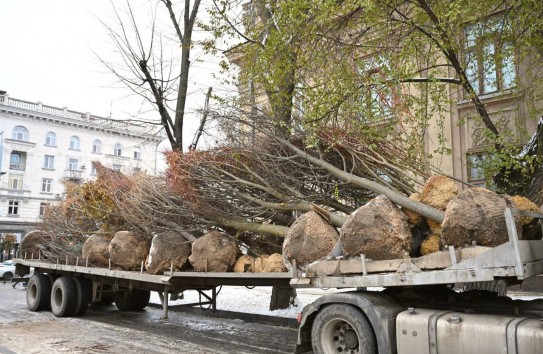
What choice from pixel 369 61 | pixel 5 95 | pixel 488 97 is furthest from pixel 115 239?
pixel 5 95

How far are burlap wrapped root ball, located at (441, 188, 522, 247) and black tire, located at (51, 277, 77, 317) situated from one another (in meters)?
8.85

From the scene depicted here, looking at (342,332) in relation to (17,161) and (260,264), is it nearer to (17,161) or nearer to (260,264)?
(260,264)

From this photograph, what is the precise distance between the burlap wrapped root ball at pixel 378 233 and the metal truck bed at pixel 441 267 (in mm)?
137

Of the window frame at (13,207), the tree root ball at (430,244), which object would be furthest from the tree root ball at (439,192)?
the window frame at (13,207)

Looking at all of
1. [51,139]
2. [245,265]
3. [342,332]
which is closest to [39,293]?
[245,265]

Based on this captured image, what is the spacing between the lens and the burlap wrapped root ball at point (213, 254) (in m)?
7.52

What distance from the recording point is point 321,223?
6.04 m

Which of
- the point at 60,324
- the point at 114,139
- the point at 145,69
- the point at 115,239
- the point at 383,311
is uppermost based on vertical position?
the point at 114,139

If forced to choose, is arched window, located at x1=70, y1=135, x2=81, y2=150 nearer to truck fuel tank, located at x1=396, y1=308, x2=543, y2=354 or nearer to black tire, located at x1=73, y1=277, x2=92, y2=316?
black tire, located at x1=73, y1=277, x2=92, y2=316

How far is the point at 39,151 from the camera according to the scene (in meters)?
54.1

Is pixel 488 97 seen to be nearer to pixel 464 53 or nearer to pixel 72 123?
pixel 464 53

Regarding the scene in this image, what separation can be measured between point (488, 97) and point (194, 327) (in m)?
11.9

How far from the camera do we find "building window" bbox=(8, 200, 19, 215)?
2011 inches

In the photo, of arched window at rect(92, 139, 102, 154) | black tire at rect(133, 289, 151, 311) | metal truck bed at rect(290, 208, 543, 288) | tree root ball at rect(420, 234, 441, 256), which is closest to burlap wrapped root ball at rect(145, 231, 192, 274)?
metal truck bed at rect(290, 208, 543, 288)
